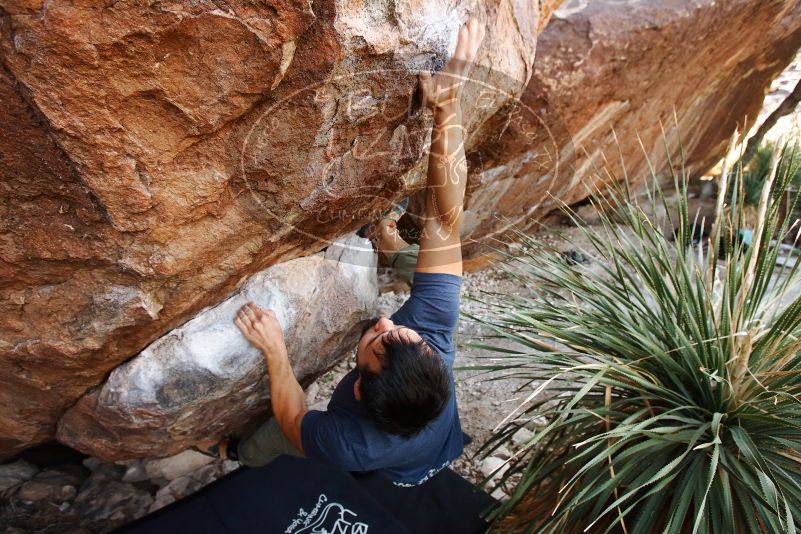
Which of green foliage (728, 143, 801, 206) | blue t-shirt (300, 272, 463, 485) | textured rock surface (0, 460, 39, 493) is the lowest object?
textured rock surface (0, 460, 39, 493)

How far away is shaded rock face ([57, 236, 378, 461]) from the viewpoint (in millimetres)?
1903

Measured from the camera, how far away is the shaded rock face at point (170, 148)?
1157 millimetres

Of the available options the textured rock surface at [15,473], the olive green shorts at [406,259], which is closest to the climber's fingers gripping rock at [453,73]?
the olive green shorts at [406,259]

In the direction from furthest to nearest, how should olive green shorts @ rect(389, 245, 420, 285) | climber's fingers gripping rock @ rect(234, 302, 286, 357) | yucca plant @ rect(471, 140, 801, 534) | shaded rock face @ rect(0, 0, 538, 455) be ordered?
1. olive green shorts @ rect(389, 245, 420, 285)
2. climber's fingers gripping rock @ rect(234, 302, 286, 357)
3. yucca plant @ rect(471, 140, 801, 534)
4. shaded rock face @ rect(0, 0, 538, 455)

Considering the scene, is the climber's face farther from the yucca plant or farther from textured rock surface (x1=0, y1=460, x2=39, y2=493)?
textured rock surface (x1=0, y1=460, x2=39, y2=493)

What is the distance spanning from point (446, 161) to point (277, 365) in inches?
37.4

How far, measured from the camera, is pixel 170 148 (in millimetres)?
1369

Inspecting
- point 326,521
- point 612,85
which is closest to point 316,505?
point 326,521

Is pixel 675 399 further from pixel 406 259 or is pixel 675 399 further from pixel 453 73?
pixel 406 259

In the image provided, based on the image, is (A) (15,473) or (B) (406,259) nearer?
(A) (15,473)

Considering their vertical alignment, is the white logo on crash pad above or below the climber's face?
below

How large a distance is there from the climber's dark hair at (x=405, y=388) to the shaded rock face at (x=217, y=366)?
52 cm

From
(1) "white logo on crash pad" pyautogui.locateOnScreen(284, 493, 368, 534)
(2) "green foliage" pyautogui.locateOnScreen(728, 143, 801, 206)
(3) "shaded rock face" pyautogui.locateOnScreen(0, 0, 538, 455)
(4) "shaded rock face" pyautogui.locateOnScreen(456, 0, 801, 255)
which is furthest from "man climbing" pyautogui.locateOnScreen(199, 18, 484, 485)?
(2) "green foliage" pyautogui.locateOnScreen(728, 143, 801, 206)

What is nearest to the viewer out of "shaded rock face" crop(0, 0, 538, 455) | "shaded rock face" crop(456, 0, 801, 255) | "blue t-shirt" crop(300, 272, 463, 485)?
Result: "shaded rock face" crop(0, 0, 538, 455)
